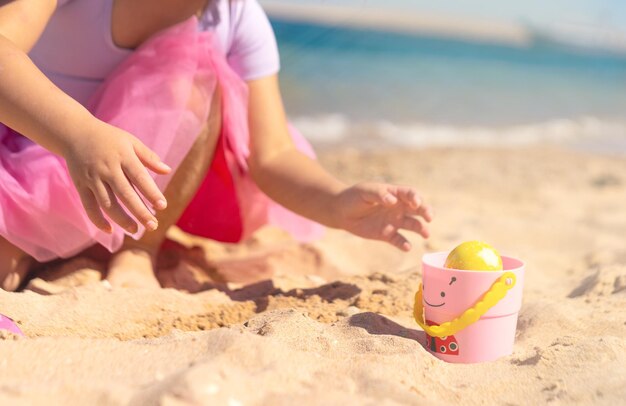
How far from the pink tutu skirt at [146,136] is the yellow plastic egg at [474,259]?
656 millimetres

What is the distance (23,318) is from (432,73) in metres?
7.88

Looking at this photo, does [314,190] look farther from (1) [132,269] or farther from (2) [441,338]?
(2) [441,338]

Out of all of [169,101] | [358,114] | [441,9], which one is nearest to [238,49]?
[169,101]

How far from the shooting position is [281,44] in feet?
28.8

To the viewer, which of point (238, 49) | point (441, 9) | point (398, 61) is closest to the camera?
point (238, 49)

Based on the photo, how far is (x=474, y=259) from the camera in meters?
1.36

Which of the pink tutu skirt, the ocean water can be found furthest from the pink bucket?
the ocean water

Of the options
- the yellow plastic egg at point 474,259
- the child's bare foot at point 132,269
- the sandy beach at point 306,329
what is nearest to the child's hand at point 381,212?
the sandy beach at point 306,329

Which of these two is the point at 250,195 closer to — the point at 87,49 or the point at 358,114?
the point at 87,49

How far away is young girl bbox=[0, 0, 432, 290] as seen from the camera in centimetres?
169

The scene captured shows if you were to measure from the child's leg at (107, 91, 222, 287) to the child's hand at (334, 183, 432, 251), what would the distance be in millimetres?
364

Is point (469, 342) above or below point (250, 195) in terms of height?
above

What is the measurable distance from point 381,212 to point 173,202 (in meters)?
0.52

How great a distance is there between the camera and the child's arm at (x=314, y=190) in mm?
1738
